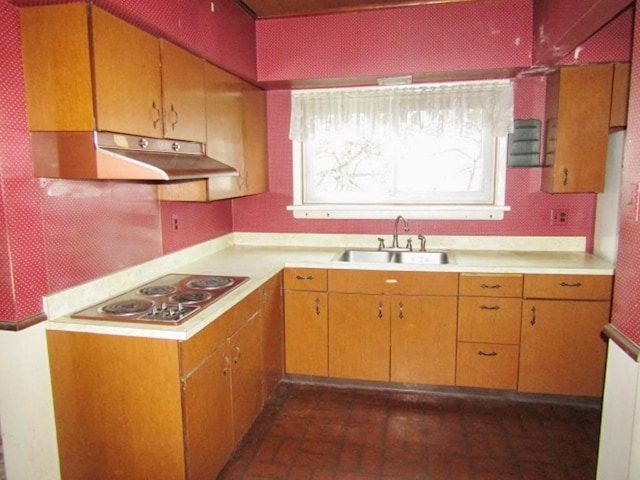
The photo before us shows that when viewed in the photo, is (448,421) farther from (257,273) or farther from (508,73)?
(508,73)

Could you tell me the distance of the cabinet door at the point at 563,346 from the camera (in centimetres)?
297

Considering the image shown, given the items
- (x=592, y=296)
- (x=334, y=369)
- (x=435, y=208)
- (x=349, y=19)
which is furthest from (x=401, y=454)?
(x=349, y=19)

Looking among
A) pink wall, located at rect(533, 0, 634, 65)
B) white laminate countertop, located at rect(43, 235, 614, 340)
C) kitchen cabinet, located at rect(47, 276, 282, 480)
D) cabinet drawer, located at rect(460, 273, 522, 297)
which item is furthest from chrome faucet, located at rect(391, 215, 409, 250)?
kitchen cabinet, located at rect(47, 276, 282, 480)

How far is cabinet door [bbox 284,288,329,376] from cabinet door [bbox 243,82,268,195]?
87cm

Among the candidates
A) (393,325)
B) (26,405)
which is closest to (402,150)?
(393,325)

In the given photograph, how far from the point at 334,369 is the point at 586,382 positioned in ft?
5.25

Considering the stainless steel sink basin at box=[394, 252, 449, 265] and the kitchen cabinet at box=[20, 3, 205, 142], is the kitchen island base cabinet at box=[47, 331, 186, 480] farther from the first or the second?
the stainless steel sink basin at box=[394, 252, 449, 265]

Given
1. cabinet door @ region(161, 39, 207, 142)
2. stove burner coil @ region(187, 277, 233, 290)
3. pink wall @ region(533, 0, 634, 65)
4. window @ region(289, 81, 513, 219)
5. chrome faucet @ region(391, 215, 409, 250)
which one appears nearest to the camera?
pink wall @ region(533, 0, 634, 65)

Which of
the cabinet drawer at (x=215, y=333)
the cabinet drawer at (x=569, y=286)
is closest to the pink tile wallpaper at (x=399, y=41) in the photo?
the cabinet drawer at (x=569, y=286)

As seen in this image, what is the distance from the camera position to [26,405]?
1983 millimetres

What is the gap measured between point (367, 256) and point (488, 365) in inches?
45.8

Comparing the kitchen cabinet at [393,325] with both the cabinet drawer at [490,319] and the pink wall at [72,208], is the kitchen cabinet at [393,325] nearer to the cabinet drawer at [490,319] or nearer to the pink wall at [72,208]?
the cabinet drawer at [490,319]

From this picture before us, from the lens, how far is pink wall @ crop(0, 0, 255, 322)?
1862 millimetres

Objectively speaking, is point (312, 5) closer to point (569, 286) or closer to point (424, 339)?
point (424, 339)
